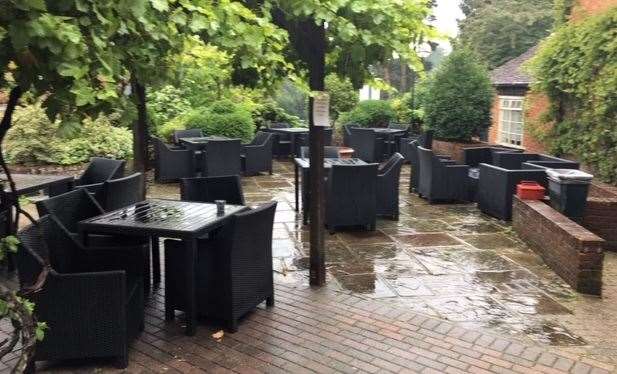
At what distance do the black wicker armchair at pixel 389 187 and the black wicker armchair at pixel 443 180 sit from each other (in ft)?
4.76

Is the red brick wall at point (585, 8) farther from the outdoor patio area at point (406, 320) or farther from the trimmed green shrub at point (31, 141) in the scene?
the trimmed green shrub at point (31, 141)

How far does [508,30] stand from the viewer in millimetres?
27953

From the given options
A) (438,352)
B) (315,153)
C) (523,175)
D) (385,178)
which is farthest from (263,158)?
(438,352)

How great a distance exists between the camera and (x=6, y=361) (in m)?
3.72

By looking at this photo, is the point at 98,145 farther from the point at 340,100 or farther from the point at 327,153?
the point at 340,100

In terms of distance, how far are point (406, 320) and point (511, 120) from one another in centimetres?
1177

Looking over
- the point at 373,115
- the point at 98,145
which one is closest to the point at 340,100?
the point at 373,115

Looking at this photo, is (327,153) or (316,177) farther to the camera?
(327,153)

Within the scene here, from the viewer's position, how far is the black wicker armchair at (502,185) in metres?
7.92

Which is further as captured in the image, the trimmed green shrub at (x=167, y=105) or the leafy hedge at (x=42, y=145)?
the trimmed green shrub at (x=167, y=105)

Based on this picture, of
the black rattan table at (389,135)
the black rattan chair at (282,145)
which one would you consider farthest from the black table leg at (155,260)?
the black rattan chair at (282,145)

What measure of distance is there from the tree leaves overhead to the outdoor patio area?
2332 centimetres

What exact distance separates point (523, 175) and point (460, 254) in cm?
224

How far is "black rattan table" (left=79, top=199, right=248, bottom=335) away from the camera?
13.2 ft
